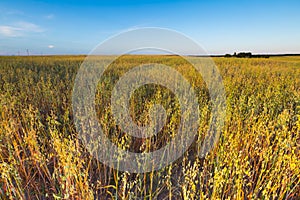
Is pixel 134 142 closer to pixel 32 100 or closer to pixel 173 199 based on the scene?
pixel 173 199

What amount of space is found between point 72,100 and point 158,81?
7.32 feet

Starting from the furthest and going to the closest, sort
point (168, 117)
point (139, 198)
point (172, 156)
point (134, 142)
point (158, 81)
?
point (158, 81)
point (168, 117)
point (134, 142)
point (172, 156)
point (139, 198)

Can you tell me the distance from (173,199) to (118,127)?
108cm

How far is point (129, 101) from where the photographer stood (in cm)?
339

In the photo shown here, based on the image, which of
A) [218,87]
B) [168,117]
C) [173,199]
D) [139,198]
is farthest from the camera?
[218,87]

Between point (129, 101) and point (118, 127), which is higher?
point (129, 101)

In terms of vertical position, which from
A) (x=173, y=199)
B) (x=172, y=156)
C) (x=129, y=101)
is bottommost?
(x=173, y=199)

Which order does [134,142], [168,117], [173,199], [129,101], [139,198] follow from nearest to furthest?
[139,198] < [173,199] < [134,142] < [168,117] < [129,101]

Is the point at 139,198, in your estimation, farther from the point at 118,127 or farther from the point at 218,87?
the point at 218,87

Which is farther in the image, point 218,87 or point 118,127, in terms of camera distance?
point 218,87

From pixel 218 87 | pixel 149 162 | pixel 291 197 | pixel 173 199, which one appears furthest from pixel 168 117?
pixel 218 87

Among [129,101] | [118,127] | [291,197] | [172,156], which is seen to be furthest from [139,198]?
[129,101]

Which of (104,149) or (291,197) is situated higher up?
(104,149)

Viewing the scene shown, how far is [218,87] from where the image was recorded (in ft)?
14.7
